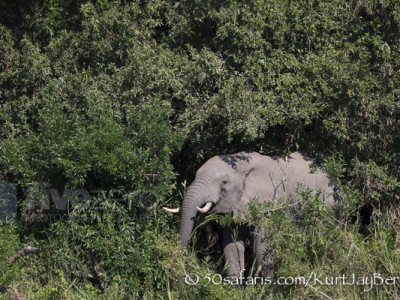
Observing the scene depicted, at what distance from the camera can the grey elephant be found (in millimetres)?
9125

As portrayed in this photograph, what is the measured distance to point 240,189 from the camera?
9375 millimetres

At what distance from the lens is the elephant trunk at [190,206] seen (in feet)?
29.7

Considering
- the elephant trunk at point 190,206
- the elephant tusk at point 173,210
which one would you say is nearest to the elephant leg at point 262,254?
the elephant trunk at point 190,206

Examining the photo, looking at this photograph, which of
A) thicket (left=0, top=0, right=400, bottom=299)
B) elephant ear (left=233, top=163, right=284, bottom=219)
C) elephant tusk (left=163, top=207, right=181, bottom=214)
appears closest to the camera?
thicket (left=0, top=0, right=400, bottom=299)

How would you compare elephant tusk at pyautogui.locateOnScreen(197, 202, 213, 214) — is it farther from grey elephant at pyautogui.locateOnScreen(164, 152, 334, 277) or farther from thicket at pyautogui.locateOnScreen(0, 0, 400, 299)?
thicket at pyautogui.locateOnScreen(0, 0, 400, 299)

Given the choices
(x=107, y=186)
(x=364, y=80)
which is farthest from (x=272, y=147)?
(x=107, y=186)

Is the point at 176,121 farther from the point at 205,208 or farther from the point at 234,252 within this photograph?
the point at 234,252

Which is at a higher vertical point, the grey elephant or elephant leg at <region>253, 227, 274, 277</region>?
the grey elephant

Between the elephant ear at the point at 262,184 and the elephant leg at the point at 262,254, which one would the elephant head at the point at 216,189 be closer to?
the elephant ear at the point at 262,184

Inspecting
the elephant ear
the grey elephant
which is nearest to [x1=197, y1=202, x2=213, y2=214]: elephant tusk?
the grey elephant

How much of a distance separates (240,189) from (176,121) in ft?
3.95

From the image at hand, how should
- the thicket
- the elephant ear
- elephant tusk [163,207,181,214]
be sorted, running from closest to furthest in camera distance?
the thicket, elephant tusk [163,207,181,214], the elephant ear

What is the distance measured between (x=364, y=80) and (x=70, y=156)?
3444 mm

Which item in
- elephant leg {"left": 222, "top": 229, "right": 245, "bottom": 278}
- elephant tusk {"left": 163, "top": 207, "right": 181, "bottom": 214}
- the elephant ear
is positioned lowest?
elephant leg {"left": 222, "top": 229, "right": 245, "bottom": 278}
